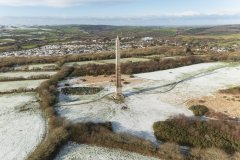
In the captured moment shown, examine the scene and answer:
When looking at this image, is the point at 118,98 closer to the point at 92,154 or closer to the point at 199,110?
the point at 199,110

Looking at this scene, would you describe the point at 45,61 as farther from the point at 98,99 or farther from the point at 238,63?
the point at 238,63

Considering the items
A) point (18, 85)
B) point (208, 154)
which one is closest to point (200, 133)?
point (208, 154)

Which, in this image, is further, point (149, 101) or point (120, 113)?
point (149, 101)

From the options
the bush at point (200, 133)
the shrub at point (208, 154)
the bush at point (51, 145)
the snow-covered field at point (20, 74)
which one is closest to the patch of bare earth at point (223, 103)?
the bush at point (200, 133)

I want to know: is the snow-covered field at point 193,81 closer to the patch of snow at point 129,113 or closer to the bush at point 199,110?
the bush at point 199,110

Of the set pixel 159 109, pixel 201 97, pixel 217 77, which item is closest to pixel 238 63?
pixel 217 77

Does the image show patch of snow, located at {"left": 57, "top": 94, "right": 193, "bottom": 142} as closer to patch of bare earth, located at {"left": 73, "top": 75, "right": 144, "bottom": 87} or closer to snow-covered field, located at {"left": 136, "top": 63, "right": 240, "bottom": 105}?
snow-covered field, located at {"left": 136, "top": 63, "right": 240, "bottom": 105}
